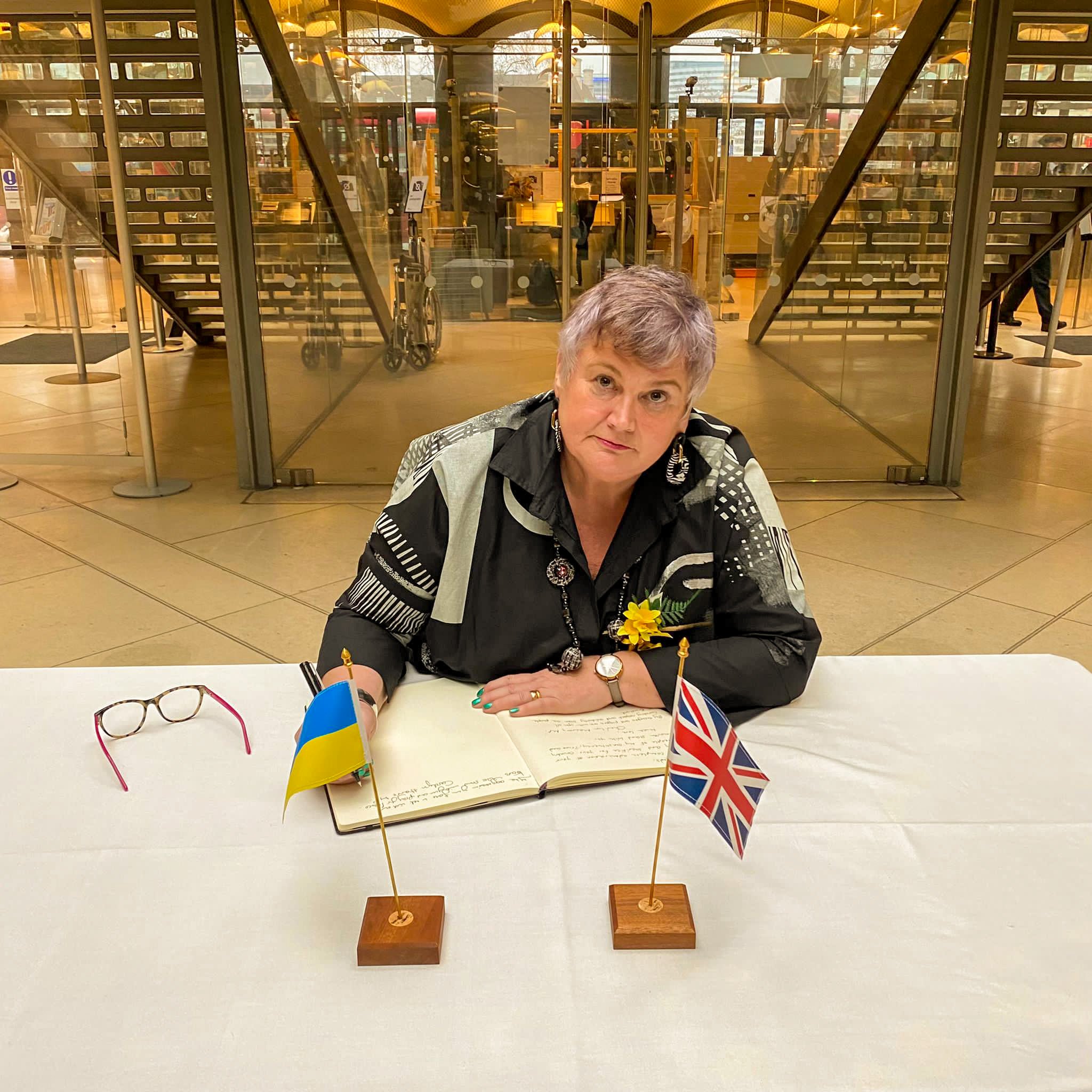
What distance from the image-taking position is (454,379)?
5793 mm

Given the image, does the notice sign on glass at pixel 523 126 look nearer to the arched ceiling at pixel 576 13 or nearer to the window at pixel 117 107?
the arched ceiling at pixel 576 13

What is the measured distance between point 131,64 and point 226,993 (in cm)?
602

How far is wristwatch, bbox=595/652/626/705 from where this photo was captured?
1677mm

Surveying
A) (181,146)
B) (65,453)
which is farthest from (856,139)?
(65,453)

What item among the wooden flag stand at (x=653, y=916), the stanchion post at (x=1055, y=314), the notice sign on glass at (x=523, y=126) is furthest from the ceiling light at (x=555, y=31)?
the stanchion post at (x=1055, y=314)

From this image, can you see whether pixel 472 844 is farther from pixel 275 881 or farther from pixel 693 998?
pixel 693 998

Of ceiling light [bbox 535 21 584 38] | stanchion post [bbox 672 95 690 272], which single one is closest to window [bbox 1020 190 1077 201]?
stanchion post [bbox 672 95 690 272]

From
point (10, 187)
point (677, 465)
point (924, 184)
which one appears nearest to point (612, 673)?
point (677, 465)

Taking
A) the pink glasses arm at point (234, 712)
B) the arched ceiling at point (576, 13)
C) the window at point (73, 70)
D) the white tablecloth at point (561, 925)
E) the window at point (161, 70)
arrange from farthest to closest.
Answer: the window at point (161, 70) < the window at point (73, 70) < the arched ceiling at point (576, 13) < the pink glasses arm at point (234, 712) < the white tablecloth at point (561, 925)

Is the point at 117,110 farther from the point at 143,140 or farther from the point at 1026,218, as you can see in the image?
the point at 1026,218

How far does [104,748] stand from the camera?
1521 millimetres

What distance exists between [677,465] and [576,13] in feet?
13.9

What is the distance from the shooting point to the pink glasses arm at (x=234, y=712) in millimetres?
1568

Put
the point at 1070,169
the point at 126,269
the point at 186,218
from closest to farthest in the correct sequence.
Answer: the point at 126,269 → the point at 1070,169 → the point at 186,218
